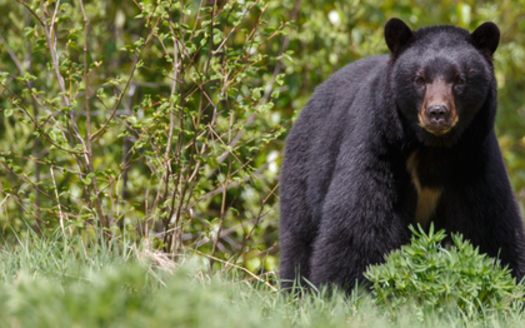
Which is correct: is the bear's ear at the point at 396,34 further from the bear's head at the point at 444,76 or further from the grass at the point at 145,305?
the grass at the point at 145,305

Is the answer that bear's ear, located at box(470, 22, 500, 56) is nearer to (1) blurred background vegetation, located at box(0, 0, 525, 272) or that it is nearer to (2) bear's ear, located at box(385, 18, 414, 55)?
(2) bear's ear, located at box(385, 18, 414, 55)

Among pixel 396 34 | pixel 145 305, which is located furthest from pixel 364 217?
pixel 145 305

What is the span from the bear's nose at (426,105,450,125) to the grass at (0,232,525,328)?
1.04 m

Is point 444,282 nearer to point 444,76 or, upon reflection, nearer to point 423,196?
point 423,196

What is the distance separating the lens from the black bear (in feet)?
13.3

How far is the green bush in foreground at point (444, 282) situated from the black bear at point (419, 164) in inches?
30.1

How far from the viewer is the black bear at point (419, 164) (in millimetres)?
4051

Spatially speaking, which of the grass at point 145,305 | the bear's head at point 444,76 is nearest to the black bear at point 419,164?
the bear's head at point 444,76

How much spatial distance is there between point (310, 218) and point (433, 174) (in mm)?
977

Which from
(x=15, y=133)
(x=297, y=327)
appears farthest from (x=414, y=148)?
(x=15, y=133)

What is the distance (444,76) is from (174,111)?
5.83 feet

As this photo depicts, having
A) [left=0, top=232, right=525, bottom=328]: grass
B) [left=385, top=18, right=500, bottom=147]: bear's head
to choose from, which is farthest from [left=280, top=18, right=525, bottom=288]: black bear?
[left=0, top=232, right=525, bottom=328]: grass

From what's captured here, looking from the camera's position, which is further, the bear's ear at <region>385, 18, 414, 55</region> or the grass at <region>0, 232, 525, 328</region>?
the bear's ear at <region>385, 18, 414, 55</region>

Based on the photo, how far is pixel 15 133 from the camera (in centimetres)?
643
